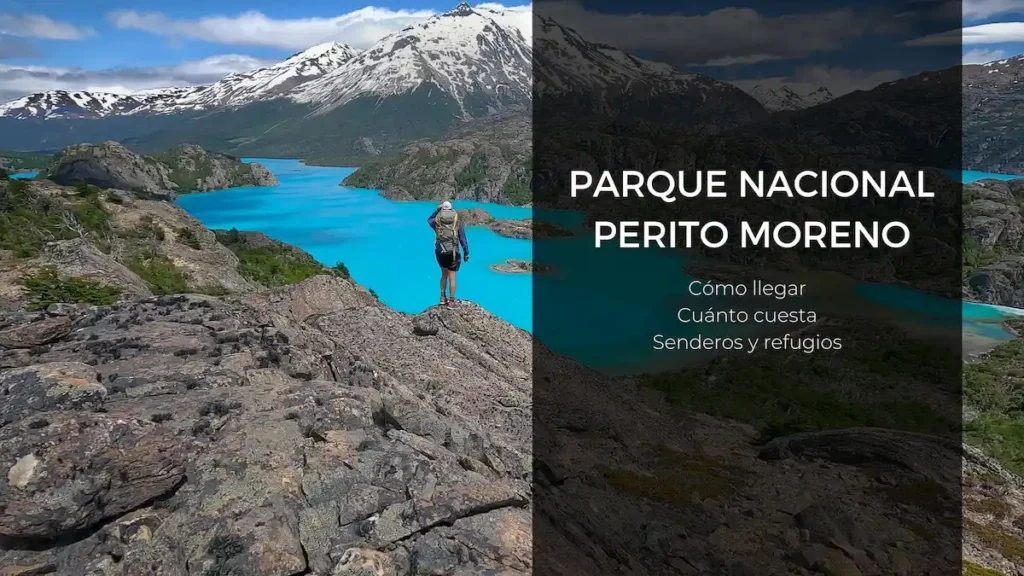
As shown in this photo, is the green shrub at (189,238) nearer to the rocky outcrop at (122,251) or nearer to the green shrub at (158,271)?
the rocky outcrop at (122,251)

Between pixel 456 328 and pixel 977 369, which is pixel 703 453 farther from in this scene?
pixel 977 369

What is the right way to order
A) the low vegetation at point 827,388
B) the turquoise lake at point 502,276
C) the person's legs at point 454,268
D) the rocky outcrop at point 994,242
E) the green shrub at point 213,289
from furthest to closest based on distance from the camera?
the rocky outcrop at point 994,242
the turquoise lake at point 502,276
the low vegetation at point 827,388
the green shrub at point 213,289
the person's legs at point 454,268

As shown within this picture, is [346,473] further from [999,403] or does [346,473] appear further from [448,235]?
[999,403]

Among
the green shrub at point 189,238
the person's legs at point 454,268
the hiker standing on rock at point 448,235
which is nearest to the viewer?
the hiker standing on rock at point 448,235

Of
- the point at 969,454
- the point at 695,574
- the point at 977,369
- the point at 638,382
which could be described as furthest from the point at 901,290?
the point at 695,574

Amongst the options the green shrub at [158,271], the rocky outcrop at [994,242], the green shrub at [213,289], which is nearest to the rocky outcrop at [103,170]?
the green shrub at [158,271]

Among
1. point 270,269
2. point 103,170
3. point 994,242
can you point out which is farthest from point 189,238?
point 994,242

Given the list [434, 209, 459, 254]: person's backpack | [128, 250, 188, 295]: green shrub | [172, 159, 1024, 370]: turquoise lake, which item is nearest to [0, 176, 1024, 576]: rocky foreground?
[434, 209, 459, 254]: person's backpack
